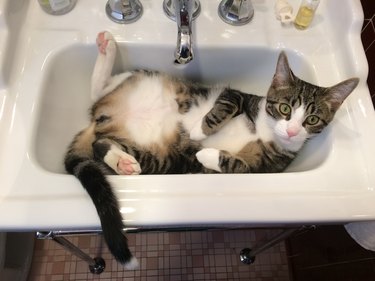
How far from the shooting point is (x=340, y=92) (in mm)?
706

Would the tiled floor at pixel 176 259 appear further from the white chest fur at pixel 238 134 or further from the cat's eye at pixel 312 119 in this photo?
the cat's eye at pixel 312 119

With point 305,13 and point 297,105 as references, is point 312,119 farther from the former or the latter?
point 305,13

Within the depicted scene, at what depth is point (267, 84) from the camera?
92 cm

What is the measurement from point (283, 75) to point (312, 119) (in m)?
0.11

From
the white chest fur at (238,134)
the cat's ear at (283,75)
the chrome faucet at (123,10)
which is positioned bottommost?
the white chest fur at (238,134)

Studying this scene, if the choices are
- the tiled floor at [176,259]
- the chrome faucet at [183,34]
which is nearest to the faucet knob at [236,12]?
the chrome faucet at [183,34]

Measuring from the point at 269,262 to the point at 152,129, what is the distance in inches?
32.0

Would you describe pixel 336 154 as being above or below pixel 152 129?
above

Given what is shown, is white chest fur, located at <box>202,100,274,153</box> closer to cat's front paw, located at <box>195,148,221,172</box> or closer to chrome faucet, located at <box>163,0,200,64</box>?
cat's front paw, located at <box>195,148,221,172</box>

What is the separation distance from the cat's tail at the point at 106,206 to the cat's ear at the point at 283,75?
42 cm

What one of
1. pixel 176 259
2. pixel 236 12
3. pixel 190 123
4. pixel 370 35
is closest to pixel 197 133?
pixel 190 123

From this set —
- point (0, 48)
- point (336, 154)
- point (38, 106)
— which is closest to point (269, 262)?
point (336, 154)

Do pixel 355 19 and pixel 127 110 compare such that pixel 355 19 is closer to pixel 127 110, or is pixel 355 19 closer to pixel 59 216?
pixel 127 110

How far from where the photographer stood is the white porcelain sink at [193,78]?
24.3 inches
